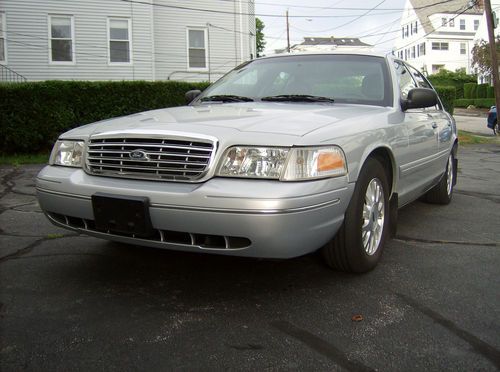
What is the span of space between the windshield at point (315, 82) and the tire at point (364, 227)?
0.78 meters

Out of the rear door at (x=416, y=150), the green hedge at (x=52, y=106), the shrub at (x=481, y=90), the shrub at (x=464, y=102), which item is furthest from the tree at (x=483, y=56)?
the rear door at (x=416, y=150)

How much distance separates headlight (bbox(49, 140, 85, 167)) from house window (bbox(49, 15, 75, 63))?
14545mm

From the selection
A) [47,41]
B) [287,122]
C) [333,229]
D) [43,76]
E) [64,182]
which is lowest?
[333,229]

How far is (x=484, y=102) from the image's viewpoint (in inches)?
1545

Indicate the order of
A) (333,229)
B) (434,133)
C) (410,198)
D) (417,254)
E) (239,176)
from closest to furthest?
1. (239,176)
2. (333,229)
3. (417,254)
4. (410,198)
5. (434,133)

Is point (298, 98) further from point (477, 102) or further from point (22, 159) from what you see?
point (477, 102)

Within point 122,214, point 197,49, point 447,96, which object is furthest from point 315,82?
point 197,49

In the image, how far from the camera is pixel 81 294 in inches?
117

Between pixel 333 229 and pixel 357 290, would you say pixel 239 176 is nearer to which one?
pixel 333 229

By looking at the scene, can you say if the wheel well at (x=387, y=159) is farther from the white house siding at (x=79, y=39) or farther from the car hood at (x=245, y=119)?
the white house siding at (x=79, y=39)

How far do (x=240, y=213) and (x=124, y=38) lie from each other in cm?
1606

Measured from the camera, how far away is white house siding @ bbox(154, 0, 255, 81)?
17.9 meters

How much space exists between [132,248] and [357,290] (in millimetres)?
1729

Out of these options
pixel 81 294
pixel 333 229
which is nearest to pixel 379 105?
pixel 333 229
